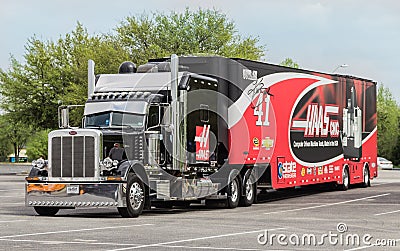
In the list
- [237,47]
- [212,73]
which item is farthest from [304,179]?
[237,47]

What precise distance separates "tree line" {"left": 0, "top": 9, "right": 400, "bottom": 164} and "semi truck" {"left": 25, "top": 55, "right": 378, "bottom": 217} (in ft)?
79.4

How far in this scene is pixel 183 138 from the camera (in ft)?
72.4

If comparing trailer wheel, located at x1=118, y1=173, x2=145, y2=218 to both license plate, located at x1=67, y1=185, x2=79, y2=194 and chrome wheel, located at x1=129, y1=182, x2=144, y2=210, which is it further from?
license plate, located at x1=67, y1=185, x2=79, y2=194

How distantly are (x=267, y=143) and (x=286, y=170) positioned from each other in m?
1.57

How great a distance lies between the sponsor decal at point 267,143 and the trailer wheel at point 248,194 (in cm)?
120

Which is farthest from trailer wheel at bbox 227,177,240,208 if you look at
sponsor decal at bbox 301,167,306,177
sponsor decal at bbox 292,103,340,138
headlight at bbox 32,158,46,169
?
headlight at bbox 32,158,46,169

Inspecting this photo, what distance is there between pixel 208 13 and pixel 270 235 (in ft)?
133

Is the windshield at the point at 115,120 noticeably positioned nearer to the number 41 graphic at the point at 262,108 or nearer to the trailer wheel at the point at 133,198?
the trailer wheel at the point at 133,198

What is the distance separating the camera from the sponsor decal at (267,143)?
25.6 metres

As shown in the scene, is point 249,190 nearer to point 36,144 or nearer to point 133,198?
point 133,198

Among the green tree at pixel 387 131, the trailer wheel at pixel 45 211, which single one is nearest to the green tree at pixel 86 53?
the trailer wheel at pixel 45 211

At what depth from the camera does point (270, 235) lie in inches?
626

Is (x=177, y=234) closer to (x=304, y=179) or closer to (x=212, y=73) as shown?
(x=212, y=73)

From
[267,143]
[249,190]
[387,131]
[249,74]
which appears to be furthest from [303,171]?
[387,131]
